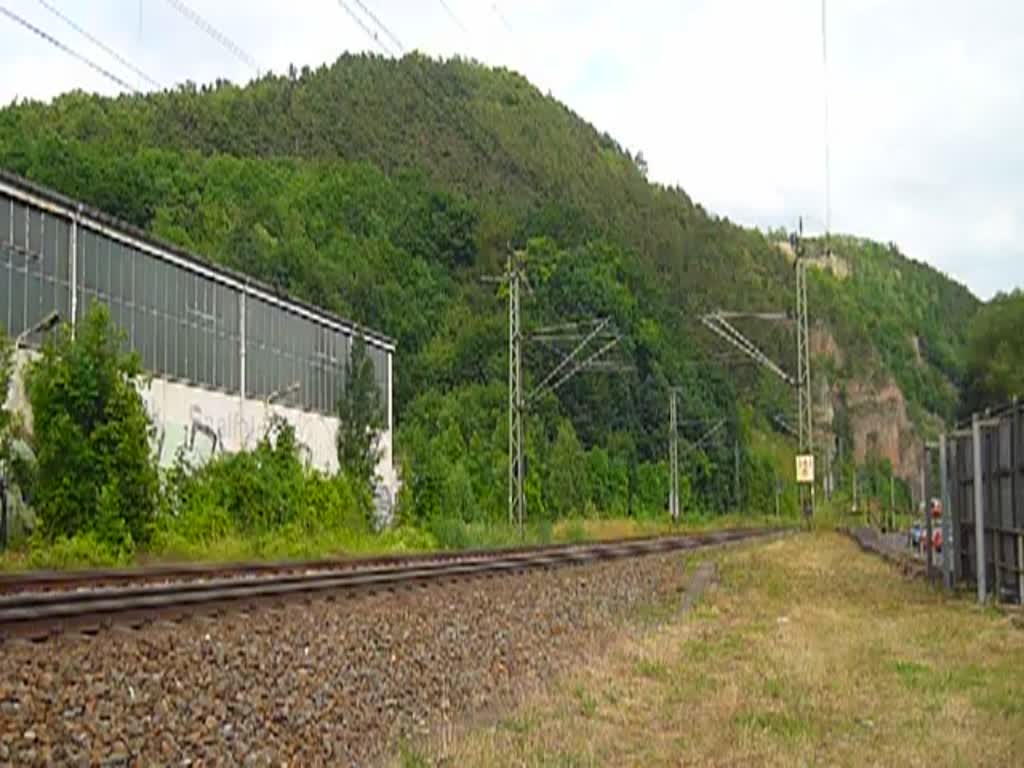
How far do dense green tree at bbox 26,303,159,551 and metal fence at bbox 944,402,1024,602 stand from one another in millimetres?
18159

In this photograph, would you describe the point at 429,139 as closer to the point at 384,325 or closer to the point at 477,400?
the point at 384,325

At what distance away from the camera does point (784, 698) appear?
39.2 ft

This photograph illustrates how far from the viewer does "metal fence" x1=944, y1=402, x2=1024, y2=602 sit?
805 inches

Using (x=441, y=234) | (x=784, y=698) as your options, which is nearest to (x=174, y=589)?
(x=784, y=698)

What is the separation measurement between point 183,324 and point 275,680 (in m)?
39.0

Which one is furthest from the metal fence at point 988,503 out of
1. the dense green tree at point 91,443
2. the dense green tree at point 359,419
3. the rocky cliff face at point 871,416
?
the rocky cliff face at point 871,416

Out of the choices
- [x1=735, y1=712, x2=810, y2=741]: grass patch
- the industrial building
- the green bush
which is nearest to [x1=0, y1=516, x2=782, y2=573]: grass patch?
the green bush

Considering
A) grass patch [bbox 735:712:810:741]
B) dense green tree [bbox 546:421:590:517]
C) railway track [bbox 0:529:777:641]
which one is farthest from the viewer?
dense green tree [bbox 546:421:590:517]

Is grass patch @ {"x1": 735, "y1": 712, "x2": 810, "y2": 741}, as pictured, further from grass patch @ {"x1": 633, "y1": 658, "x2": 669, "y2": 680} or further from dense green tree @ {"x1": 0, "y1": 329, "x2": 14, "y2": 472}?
dense green tree @ {"x1": 0, "y1": 329, "x2": 14, "y2": 472}

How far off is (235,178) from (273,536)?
80539mm

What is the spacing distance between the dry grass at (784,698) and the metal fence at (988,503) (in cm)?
115

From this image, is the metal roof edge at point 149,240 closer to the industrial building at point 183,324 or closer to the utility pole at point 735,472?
the industrial building at point 183,324

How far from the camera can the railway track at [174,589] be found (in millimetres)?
14328

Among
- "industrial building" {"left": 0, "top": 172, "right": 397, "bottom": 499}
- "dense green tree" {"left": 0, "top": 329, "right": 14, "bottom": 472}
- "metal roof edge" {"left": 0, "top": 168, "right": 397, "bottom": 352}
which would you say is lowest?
"dense green tree" {"left": 0, "top": 329, "right": 14, "bottom": 472}
